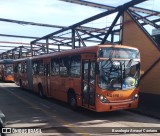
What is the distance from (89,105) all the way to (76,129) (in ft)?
7.47

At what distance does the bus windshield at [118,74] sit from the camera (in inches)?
439

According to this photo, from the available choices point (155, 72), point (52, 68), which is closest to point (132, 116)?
point (155, 72)

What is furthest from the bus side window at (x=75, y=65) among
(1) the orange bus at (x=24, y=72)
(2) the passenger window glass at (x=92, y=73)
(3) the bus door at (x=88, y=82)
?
(1) the orange bus at (x=24, y=72)

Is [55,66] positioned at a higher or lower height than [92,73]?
higher

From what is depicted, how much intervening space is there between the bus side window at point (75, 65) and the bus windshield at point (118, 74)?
173 centimetres

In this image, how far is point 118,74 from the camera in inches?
452

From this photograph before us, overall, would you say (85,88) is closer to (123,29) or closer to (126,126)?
(126,126)

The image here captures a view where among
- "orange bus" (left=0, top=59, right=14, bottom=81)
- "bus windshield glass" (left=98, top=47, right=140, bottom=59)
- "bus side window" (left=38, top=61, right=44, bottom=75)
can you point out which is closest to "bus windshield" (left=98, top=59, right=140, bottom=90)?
"bus windshield glass" (left=98, top=47, right=140, bottom=59)

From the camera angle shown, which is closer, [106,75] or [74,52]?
[106,75]

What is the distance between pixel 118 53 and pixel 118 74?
36.2 inches

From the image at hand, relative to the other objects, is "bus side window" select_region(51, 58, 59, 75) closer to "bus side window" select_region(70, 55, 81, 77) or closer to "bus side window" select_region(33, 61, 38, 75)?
"bus side window" select_region(70, 55, 81, 77)

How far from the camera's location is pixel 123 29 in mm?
16562

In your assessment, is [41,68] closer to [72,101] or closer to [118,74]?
[72,101]

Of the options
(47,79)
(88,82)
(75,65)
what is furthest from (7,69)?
(88,82)
